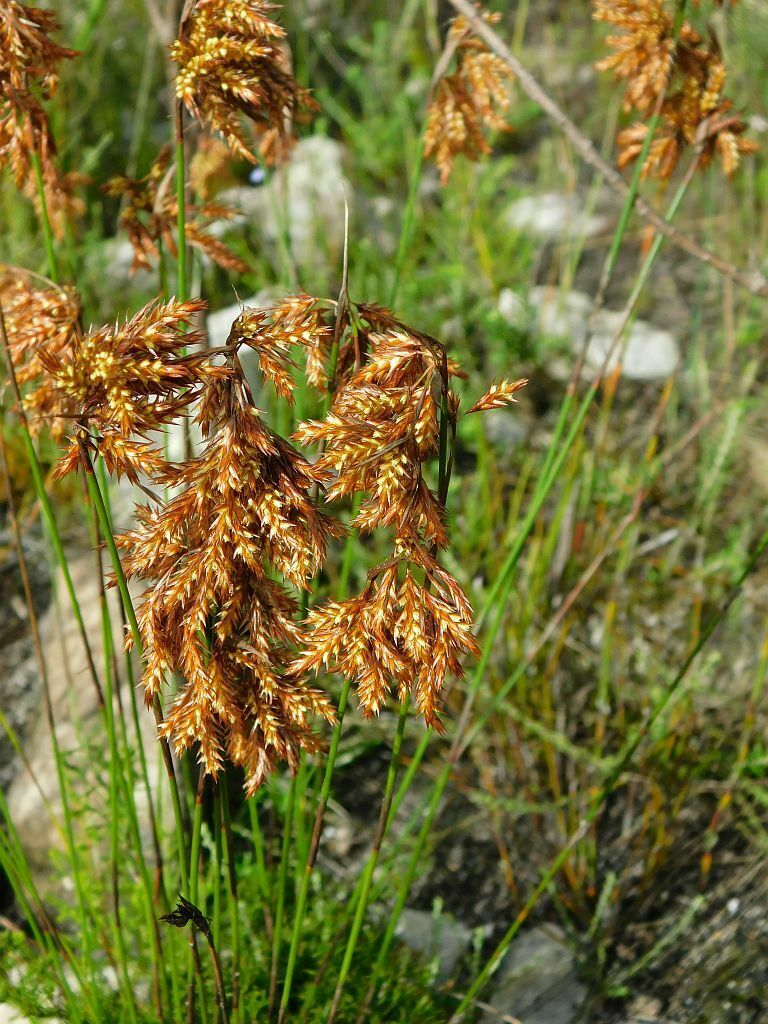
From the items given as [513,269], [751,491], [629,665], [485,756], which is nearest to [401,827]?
[485,756]

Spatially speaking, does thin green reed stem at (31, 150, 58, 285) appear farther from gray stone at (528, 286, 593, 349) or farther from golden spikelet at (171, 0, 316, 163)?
gray stone at (528, 286, 593, 349)

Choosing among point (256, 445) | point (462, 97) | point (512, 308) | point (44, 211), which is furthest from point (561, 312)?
point (256, 445)

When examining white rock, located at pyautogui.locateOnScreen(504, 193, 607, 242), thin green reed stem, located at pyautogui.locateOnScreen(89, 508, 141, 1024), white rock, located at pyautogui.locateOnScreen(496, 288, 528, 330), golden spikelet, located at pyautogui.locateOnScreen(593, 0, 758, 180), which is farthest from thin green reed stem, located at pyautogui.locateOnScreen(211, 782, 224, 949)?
white rock, located at pyautogui.locateOnScreen(504, 193, 607, 242)

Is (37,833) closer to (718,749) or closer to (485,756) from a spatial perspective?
(485,756)

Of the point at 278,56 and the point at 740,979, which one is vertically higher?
the point at 278,56

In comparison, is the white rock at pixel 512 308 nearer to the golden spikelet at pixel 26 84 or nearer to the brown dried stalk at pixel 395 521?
the golden spikelet at pixel 26 84

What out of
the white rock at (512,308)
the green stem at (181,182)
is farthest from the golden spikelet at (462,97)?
the white rock at (512,308)

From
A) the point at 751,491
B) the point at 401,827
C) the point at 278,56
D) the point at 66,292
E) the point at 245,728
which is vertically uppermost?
the point at 278,56
